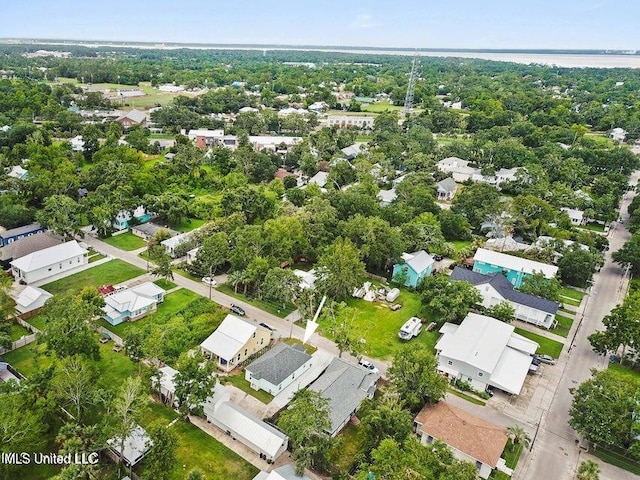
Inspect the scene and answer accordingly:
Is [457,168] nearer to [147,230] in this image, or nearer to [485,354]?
[147,230]

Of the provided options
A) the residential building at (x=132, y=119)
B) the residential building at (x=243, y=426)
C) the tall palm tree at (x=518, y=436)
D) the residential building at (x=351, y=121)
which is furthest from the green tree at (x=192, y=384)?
the residential building at (x=351, y=121)

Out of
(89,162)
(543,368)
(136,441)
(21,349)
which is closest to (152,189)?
(89,162)

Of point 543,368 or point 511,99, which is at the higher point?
point 511,99

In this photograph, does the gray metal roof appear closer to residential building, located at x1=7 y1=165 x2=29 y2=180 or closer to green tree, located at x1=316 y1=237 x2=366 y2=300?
green tree, located at x1=316 y1=237 x2=366 y2=300

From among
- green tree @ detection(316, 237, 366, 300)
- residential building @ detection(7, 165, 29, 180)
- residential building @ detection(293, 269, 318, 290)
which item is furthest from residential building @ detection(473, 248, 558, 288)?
residential building @ detection(7, 165, 29, 180)

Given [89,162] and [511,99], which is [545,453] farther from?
[511,99]
